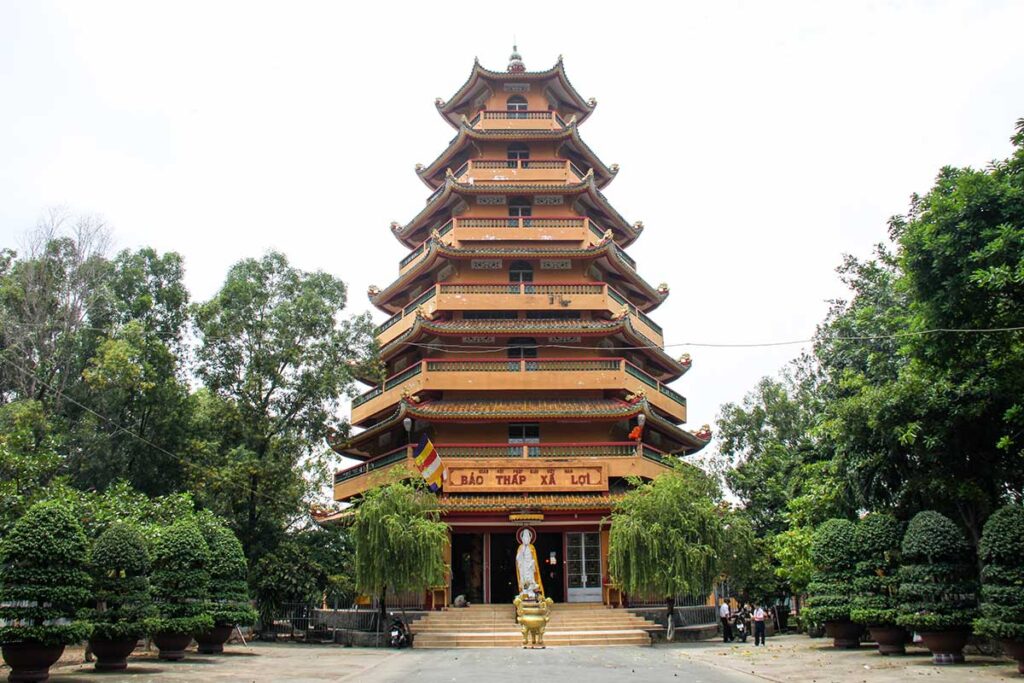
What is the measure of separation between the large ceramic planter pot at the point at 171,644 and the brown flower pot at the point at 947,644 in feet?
48.0

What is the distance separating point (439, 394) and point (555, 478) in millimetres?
5407

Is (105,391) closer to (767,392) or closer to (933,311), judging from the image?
(933,311)

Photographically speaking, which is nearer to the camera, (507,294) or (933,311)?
(933,311)

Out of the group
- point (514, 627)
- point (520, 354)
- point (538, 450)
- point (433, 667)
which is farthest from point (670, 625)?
point (520, 354)

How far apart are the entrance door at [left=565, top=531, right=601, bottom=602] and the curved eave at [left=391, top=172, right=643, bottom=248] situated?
12.6 metres

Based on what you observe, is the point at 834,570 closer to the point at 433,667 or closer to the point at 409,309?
the point at 433,667

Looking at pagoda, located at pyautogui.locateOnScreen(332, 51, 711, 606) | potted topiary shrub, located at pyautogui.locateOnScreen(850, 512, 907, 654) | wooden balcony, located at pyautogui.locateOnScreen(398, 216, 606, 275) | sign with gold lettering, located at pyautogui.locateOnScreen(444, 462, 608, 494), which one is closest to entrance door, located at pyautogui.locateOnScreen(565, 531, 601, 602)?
pagoda, located at pyautogui.locateOnScreen(332, 51, 711, 606)

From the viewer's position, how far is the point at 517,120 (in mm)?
33625

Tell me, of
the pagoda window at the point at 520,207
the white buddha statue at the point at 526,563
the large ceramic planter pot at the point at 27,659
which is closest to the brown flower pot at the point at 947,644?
the white buddha statue at the point at 526,563

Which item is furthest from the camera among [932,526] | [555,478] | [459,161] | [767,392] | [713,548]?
[767,392]

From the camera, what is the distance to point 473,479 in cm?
2686

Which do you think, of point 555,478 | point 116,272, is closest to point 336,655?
point 555,478

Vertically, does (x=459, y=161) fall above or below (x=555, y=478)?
above

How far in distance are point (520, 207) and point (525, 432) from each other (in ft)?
29.5
